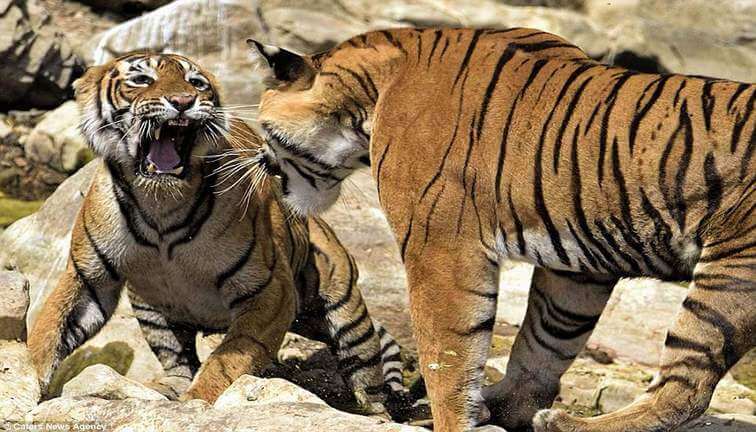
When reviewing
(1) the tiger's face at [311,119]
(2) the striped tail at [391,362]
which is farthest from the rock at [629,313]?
(1) the tiger's face at [311,119]

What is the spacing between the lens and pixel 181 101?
16.5 ft

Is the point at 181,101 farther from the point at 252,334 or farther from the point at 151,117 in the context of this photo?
the point at 252,334

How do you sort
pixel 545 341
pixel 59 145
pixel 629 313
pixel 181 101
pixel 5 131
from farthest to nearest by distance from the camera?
pixel 5 131
pixel 59 145
pixel 629 313
pixel 181 101
pixel 545 341

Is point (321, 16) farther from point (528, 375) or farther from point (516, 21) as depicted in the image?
point (528, 375)

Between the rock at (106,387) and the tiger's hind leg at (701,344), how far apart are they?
5.38 feet

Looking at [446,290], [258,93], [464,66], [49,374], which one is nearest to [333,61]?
[464,66]

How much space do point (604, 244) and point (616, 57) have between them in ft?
19.4

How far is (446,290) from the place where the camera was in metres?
4.31

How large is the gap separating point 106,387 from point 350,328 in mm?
1661

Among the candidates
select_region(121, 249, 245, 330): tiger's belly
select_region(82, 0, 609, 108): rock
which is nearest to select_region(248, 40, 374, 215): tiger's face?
select_region(121, 249, 245, 330): tiger's belly

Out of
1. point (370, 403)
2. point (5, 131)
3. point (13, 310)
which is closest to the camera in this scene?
point (13, 310)

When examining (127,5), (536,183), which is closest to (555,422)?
(536,183)

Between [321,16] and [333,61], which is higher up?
[333,61]

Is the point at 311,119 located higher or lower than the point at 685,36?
higher
